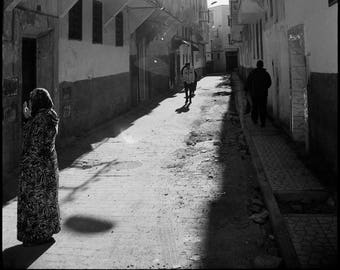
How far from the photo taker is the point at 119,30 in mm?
14828

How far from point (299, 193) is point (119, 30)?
35.1 feet

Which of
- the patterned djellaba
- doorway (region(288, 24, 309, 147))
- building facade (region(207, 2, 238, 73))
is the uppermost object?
building facade (region(207, 2, 238, 73))

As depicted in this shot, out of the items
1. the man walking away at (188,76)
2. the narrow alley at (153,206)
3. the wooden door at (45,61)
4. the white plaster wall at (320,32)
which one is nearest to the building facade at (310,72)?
the white plaster wall at (320,32)

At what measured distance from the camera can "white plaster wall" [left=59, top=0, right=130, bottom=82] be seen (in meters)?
10.0

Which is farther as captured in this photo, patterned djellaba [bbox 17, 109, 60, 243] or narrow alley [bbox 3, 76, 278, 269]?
patterned djellaba [bbox 17, 109, 60, 243]

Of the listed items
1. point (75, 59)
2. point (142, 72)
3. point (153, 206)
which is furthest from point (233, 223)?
point (142, 72)

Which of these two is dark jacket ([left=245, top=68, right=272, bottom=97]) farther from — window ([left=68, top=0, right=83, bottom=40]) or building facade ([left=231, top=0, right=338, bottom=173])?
window ([left=68, top=0, right=83, bottom=40])

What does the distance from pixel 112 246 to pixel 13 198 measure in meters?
2.59

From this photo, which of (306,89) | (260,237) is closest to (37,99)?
(260,237)

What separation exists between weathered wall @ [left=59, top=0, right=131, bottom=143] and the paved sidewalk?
4.71 metres

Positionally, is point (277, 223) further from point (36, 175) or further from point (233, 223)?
point (36, 175)

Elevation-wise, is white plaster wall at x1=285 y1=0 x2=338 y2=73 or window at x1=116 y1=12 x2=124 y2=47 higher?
window at x1=116 y1=12 x2=124 y2=47

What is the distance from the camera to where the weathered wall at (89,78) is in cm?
1016

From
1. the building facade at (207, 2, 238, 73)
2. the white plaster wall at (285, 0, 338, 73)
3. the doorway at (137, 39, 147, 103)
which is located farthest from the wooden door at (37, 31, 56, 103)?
the building facade at (207, 2, 238, 73)
